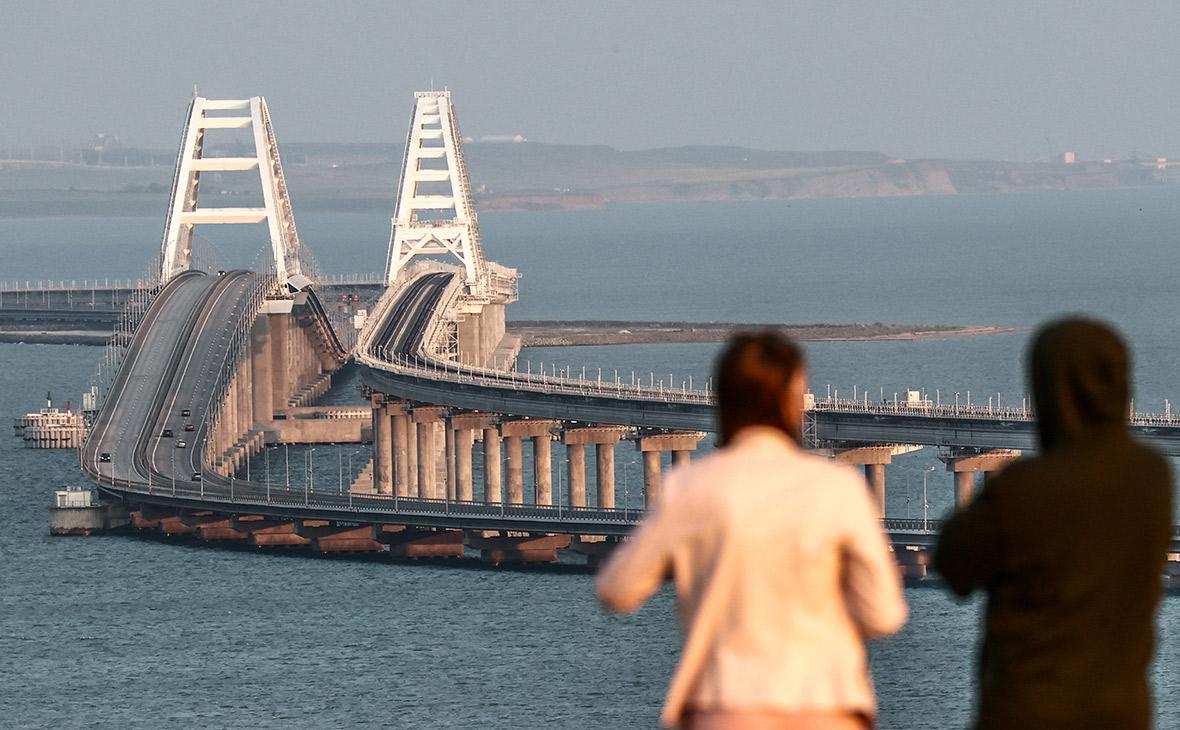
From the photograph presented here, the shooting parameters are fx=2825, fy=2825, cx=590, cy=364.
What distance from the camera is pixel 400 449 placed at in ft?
398

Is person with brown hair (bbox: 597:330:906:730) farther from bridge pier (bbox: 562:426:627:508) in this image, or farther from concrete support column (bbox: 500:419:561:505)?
concrete support column (bbox: 500:419:561:505)

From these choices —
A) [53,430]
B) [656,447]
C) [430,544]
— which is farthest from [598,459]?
[53,430]

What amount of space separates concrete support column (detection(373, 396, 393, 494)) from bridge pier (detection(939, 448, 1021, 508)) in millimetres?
33982

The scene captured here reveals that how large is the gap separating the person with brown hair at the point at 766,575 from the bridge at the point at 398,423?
7550 cm

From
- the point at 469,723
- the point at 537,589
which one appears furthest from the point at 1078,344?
the point at 537,589

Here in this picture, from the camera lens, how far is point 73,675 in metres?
73.8

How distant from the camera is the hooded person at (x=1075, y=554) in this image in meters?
8.48

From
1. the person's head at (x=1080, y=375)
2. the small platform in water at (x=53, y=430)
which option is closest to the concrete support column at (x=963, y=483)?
the small platform in water at (x=53, y=430)

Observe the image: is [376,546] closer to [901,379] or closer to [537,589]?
[537,589]

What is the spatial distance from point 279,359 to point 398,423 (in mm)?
31725

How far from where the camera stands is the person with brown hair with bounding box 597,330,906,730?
828 centimetres

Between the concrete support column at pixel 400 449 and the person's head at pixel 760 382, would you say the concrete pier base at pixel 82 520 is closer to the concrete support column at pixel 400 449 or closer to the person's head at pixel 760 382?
the concrete support column at pixel 400 449

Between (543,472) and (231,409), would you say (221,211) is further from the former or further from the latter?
(543,472)

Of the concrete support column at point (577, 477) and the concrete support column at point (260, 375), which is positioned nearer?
the concrete support column at point (577, 477)
